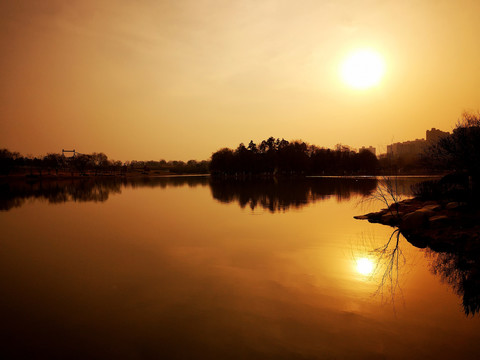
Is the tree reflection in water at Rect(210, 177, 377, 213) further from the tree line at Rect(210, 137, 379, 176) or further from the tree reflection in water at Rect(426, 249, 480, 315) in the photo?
the tree line at Rect(210, 137, 379, 176)

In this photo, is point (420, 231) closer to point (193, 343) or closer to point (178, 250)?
point (178, 250)

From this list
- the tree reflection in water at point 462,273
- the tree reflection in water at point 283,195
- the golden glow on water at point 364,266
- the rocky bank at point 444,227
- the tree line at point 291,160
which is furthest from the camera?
the tree line at point 291,160

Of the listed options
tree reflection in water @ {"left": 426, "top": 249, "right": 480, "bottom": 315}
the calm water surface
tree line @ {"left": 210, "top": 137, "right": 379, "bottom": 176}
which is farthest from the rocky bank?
tree line @ {"left": 210, "top": 137, "right": 379, "bottom": 176}

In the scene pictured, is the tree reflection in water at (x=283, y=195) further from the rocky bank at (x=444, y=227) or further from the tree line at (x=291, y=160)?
the tree line at (x=291, y=160)

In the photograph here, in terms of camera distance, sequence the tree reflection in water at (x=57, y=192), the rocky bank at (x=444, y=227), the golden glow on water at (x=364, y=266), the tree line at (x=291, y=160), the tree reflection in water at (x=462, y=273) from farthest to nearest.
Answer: the tree line at (x=291, y=160), the tree reflection in water at (x=57, y=192), the rocky bank at (x=444, y=227), the golden glow on water at (x=364, y=266), the tree reflection in water at (x=462, y=273)

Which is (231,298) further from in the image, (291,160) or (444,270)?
(291,160)

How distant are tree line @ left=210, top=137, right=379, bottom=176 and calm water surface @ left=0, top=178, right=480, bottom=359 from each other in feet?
441

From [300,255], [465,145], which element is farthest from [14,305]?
[465,145]

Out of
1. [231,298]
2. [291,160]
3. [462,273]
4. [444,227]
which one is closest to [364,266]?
[462,273]

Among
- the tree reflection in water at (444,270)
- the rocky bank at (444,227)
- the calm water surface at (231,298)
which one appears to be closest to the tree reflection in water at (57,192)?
the calm water surface at (231,298)

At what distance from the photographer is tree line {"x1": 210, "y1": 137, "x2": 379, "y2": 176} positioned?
150 meters

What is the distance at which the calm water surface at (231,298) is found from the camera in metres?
6.71

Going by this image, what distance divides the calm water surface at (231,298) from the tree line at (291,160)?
134 meters

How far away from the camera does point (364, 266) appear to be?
12.4m
